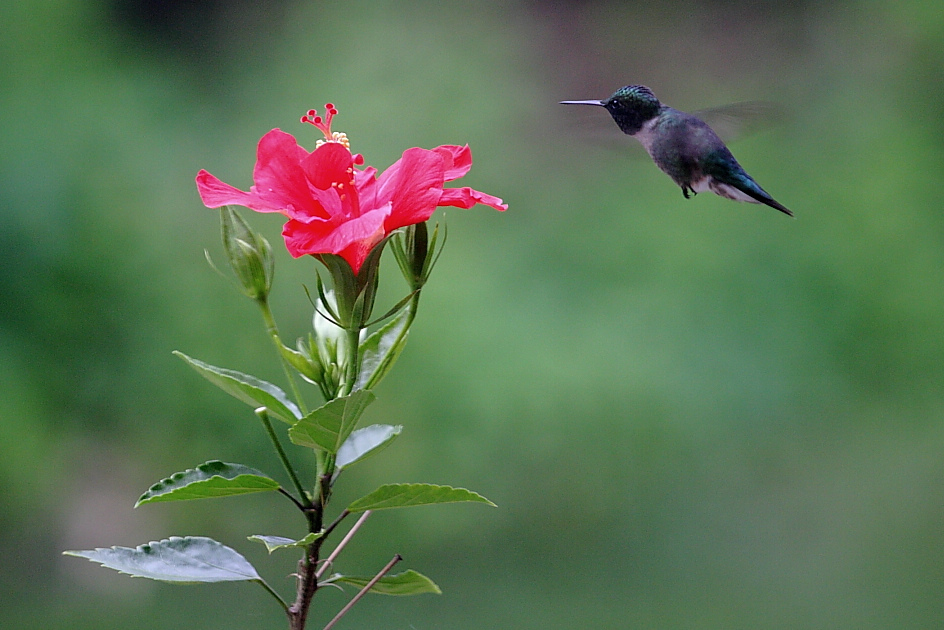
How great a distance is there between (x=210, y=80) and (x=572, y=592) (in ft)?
4.82

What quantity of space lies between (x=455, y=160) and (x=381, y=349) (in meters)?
0.12

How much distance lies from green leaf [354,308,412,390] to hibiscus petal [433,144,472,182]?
0.08 meters

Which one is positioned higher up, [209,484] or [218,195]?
[218,195]

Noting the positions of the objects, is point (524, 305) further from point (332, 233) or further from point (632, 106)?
point (332, 233)

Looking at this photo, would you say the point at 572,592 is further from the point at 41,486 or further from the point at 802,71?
the point at 802,71

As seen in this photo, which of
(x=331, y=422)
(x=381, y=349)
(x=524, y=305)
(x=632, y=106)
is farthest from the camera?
(x=524, y=305)

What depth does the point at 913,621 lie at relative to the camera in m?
1.93

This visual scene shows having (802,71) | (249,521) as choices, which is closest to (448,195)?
(249,521)

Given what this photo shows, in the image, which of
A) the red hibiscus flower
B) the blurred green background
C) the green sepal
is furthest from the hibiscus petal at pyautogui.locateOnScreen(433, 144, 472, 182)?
the blurred green background

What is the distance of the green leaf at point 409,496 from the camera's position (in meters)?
0.49

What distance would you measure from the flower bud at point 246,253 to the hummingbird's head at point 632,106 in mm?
322

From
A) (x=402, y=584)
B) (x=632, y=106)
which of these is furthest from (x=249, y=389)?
(x=632, y=106)

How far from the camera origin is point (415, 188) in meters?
0.49

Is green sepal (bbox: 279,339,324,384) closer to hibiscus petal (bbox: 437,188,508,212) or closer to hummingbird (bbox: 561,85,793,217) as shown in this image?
hibiscus petal (bbox: 437,188,508,212)
